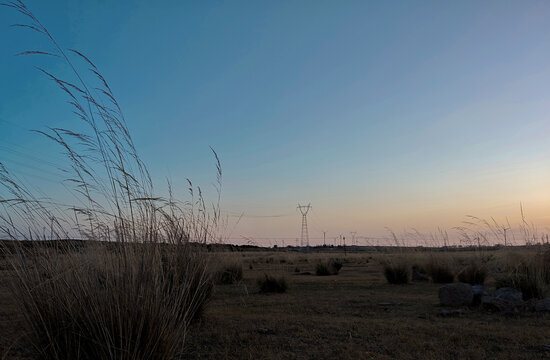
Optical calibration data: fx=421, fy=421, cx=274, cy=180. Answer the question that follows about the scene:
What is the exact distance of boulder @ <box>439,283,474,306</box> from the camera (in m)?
9.09

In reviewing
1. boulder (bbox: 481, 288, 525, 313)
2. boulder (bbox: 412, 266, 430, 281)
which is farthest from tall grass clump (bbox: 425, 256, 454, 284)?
boulder (bbox: 481, 288, 525, 313)

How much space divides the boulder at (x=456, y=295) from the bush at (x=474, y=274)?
4.83m

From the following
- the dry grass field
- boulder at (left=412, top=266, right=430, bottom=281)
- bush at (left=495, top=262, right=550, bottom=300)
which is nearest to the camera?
the dry grass field

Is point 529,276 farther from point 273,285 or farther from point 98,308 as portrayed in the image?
point 98,308

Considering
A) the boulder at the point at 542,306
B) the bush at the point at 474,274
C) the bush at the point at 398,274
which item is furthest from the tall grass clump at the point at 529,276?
the bush at the point at 398,274

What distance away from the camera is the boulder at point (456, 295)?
9.09m

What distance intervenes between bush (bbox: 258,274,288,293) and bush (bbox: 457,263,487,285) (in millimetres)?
6137

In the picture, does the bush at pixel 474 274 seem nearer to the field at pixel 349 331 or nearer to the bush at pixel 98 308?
the field at pixel 349 331

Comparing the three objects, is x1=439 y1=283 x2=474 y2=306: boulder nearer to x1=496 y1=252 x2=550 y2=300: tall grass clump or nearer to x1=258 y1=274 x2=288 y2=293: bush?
x1=496 y1=252 x2=550 y2=300: tall grass clump

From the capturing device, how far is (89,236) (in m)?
4.45

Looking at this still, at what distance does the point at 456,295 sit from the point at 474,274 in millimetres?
5240

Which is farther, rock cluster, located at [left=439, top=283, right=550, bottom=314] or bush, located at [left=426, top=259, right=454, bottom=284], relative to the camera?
bush, located at [left=426, top=259, right=454, bottom=284]

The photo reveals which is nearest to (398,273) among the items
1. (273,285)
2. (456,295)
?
(273,285)

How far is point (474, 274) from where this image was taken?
13.6 m
